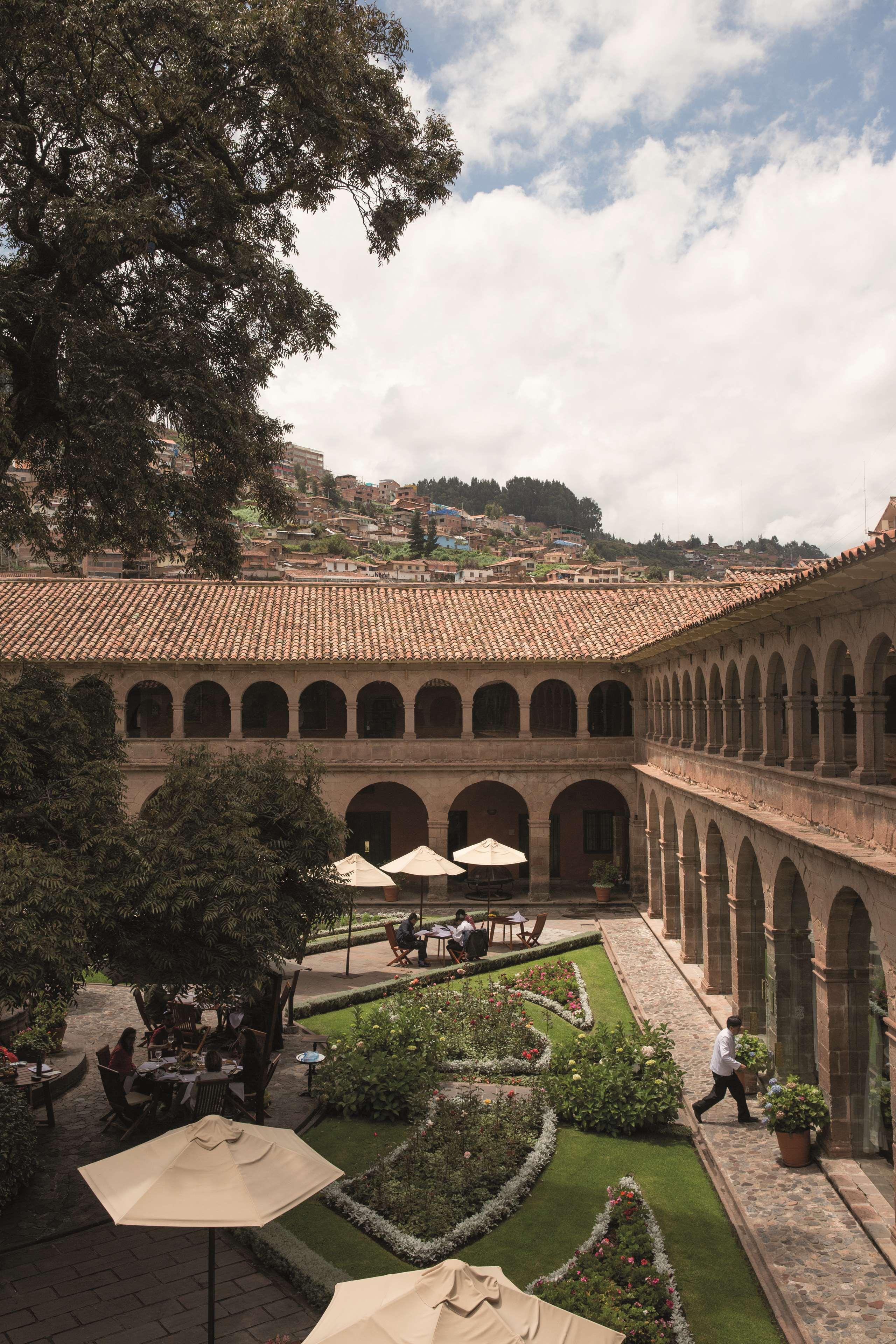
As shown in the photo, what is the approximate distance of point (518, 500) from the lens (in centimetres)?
19575

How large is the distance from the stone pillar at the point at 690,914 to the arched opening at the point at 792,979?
22.5 feet

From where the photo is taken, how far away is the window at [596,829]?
3359cm

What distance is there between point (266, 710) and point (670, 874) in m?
13.7

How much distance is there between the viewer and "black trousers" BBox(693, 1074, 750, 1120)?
526 inches

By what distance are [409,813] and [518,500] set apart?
167114 mm

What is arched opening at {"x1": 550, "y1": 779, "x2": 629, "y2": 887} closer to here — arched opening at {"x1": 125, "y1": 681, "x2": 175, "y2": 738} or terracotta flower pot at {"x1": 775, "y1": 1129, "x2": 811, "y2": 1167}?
arched opening at {"x1": 125, "y1": 681, "x2": 175, "y2": 738}

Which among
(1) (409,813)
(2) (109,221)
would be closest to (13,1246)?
(2) (109,221)

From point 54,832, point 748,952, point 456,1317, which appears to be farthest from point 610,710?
point 456,1317

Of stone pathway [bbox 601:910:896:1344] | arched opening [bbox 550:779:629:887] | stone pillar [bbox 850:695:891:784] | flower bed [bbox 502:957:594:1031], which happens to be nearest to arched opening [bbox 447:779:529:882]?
arched opening [bbox 550:779:629:887]

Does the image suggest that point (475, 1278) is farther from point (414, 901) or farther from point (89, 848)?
point (414, 901)

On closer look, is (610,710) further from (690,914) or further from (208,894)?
(208,894)

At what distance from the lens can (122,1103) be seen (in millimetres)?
13508

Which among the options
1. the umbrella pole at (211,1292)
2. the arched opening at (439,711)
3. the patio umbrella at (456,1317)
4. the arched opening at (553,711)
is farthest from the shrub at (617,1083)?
the arched opening at (439,711)

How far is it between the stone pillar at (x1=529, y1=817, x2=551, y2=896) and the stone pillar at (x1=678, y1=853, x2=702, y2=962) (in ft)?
29.2
